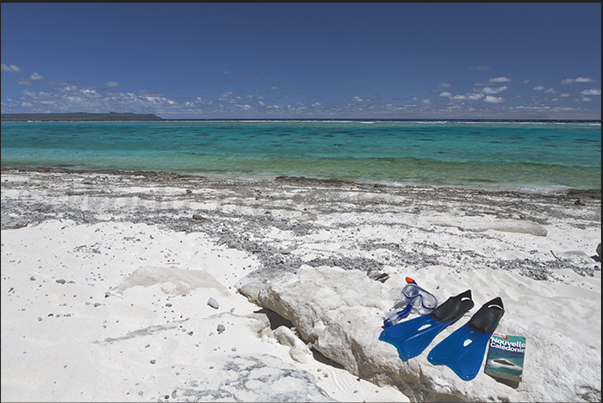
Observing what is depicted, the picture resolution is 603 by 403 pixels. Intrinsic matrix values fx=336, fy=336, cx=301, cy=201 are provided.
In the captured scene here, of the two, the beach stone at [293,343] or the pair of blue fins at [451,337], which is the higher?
the pair of blue fins at [451,337]

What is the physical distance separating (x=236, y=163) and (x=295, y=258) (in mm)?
15490

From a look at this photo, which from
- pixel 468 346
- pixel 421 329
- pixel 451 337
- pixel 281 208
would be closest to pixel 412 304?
pixel 421 329

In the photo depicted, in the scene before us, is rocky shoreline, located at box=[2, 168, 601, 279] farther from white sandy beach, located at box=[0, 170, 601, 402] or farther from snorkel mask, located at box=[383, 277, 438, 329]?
snorkel mask, located at box=[383, 277, 438, 329]

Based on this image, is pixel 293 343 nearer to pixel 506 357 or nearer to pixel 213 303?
pixel 213 303

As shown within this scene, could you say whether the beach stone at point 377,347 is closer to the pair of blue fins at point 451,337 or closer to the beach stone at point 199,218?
the pair of blue fins at point 451,337

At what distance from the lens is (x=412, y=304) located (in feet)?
12.2

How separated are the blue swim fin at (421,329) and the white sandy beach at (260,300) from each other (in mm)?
95

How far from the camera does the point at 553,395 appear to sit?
2670 millimetres

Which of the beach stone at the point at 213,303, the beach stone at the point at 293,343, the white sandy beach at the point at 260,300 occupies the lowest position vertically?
the beach stone at the point at 293,343

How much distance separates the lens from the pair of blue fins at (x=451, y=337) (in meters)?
2.92

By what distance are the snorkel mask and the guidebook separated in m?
0.78

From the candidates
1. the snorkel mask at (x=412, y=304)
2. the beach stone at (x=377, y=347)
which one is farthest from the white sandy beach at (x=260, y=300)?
the snorkel mask at (x=412, y=304)

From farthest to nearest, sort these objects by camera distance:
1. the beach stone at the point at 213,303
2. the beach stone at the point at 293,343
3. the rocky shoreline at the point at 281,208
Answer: the rocky shoreline at the point at 281,208 < the beach stone at the point at 213,303 < the beach stone at the point at 293,343

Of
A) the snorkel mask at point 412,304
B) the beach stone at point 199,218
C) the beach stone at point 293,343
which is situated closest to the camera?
the beach stone at point 293,343
